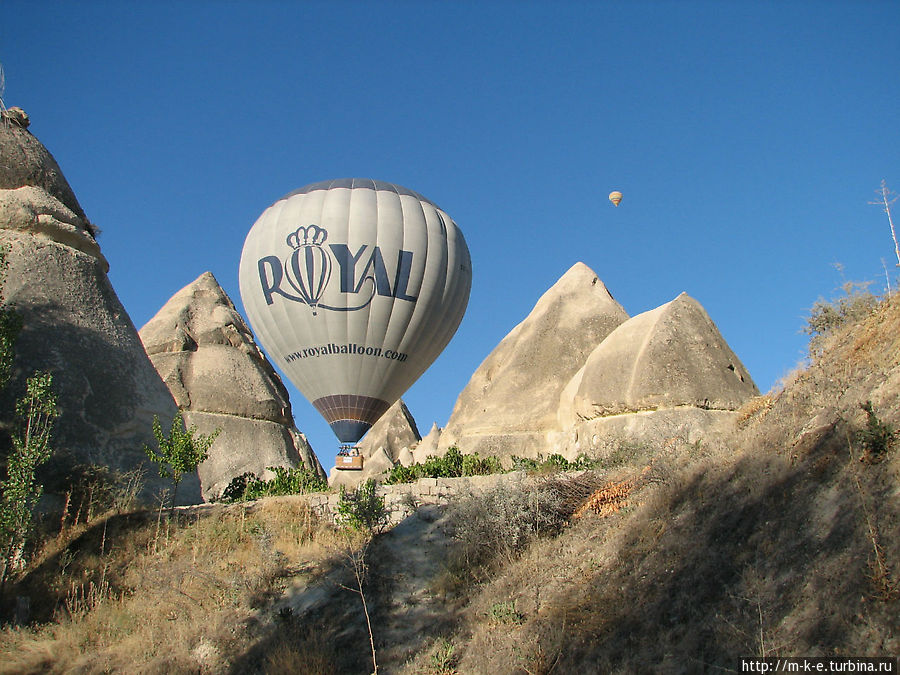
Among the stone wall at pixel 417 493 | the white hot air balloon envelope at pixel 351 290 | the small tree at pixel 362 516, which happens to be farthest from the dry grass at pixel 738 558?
the white hot air balloon envelope at pixel 351 290

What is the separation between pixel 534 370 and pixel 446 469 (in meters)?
5.54

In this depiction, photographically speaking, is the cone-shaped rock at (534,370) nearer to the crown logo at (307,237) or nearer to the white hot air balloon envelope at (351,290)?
the white hot air balloon envelope at (351,290)

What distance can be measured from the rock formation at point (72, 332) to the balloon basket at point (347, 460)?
5.01 m

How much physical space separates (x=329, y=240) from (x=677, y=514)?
37.6 feet

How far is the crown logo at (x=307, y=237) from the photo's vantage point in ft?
55.0

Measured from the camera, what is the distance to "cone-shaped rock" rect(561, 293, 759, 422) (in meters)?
13.0

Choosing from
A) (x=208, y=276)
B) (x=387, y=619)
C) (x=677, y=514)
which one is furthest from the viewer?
(x=208, y=276)

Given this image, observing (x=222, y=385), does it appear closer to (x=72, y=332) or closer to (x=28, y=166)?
(x=28, y=166)

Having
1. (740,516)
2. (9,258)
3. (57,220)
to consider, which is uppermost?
(57,220)

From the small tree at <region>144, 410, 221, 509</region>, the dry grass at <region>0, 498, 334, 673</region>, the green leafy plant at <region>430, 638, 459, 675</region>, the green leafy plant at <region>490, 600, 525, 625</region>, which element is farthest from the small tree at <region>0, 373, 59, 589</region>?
the green leafy plant at <region>490, 600, 525, 625</region>

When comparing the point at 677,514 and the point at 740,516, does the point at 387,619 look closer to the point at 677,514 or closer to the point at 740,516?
the point at 677,514

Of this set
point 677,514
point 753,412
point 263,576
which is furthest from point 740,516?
point 263,576

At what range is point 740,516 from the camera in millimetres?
6242

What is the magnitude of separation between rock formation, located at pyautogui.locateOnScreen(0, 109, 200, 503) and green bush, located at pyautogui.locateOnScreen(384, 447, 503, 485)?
3365 millimetres
